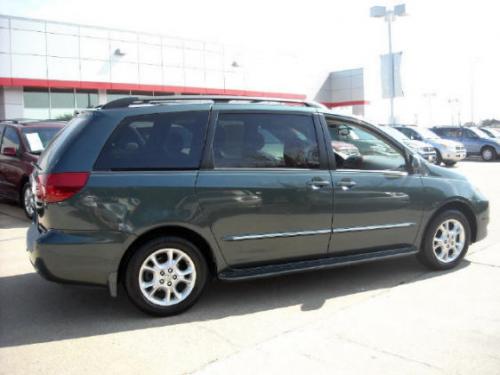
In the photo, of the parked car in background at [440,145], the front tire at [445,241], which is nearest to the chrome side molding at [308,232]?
the front tire at [445,241]

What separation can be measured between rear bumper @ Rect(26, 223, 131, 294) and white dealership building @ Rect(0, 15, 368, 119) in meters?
25.0

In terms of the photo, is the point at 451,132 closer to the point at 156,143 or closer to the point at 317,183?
the point at 317,183

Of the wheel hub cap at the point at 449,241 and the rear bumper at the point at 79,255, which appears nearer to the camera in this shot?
the rear bumper at the point at 79,255

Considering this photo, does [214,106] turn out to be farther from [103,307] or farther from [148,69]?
[148,69]

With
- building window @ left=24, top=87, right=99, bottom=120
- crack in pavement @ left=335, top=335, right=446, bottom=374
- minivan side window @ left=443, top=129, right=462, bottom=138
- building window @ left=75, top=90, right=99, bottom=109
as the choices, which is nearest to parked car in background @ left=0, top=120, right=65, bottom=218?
crack in pavement @ left=335, top=335, right=446, bottom=374

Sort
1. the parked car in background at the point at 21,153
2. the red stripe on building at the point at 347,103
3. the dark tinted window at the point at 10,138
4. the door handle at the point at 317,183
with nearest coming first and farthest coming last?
1. the door handle at the point at 317,183
2. the parked car in background at the point at 21,153
3. the dark tinted window at the point at 10,138
4. the red stripe on building at the point at 347,103

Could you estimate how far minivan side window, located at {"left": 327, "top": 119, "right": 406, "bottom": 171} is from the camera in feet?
16.7

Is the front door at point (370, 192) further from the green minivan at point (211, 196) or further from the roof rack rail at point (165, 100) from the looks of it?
the roof rack rail at point (165, 100)

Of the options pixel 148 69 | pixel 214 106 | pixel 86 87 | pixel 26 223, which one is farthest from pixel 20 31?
pixel 214 106

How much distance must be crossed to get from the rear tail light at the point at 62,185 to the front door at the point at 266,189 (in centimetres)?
92

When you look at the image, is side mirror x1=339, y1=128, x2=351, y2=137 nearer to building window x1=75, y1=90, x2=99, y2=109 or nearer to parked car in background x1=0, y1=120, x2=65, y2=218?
parked car in background x1=0, y1=120, x2=65, y2=218

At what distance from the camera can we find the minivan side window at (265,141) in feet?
14.9

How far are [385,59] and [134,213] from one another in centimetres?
2447

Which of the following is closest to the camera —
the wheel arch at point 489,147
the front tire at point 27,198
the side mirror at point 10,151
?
the front tire at point 27,198
